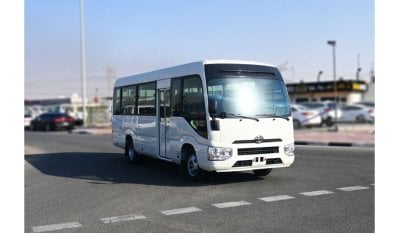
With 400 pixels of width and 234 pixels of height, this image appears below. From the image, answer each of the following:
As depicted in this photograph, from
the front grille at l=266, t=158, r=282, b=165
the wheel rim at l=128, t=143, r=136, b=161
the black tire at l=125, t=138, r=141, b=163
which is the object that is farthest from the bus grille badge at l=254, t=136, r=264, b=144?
the wheel rim at l=128, t=143, r=136, b=161

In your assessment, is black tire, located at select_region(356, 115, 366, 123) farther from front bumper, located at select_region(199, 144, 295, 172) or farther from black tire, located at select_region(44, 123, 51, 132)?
front bumper, located at select_region(199, 144, 295, 172)

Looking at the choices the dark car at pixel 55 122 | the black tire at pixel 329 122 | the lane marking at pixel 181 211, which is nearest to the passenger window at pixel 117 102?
the lane marking at pixel 181 211

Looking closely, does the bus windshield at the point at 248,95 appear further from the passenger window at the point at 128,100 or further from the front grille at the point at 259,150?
the passenger window at the point at 128,100

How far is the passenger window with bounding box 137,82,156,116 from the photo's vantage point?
12000mm

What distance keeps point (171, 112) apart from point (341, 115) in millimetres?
25974

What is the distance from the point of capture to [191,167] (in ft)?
32.9

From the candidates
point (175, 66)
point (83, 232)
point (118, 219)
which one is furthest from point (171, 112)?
point (83, 232)

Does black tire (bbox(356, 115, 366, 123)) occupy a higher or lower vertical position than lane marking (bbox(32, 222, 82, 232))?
higher

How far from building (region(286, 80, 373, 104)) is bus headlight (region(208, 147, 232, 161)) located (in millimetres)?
50253

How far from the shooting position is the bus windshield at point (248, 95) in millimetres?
9461

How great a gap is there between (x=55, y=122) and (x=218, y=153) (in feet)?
102

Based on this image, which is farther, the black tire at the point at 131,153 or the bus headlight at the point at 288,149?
the black tire at the point at 131,153

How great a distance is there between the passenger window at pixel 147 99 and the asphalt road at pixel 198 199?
150cm

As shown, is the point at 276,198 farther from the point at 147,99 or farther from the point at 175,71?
the point at 147,99
